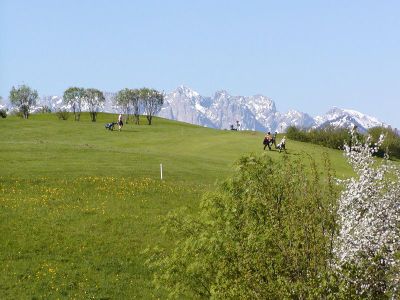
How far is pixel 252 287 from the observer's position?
41.5 ft

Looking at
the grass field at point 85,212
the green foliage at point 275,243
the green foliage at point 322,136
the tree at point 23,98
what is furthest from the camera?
the tree at point 23,98

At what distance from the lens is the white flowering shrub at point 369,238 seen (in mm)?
12844

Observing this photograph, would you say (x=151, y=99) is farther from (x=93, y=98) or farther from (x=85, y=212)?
(x=85, y=212)

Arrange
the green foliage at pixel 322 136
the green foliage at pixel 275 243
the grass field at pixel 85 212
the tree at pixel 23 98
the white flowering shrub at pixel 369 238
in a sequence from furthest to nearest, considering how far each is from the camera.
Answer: the tree at pixel 23 98 < the green foliage at pixel 322 136 < the grass field at pixel 85 212 < the white flowering shrub at pixel 369 238 < the green foliage at pixel 275 243

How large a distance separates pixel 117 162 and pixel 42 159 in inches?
272

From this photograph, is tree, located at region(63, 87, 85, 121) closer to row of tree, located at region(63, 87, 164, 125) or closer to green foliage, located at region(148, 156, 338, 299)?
row of tree, located at region(63, 87, 164, 125)

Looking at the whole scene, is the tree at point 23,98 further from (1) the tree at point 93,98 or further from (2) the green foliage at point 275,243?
(2) the green foliage at point 275,243

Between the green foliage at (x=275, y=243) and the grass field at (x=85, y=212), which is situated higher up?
the green foliage at (x=275, y=243)

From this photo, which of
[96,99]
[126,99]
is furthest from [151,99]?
[96,99]

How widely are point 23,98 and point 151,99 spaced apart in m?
42.6

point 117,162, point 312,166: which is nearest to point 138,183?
point 117,162

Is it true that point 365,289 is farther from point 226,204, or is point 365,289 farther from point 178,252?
point 178,252

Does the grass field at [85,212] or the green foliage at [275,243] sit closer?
the green foliage at [275,243]

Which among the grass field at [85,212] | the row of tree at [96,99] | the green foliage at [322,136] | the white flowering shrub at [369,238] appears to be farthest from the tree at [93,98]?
the white flowering shrub at [369,238]
